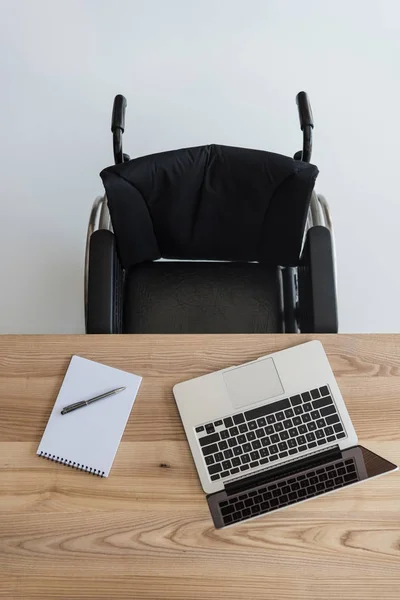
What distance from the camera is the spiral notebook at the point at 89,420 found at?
38.5 inches

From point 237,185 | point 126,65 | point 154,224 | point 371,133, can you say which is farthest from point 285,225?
point 126,65

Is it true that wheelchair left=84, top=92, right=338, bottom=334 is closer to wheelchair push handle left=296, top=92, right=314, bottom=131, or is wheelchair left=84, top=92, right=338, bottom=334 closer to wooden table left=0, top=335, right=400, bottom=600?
wheelchair push handle left=296, top=92, right=314, bottom=131

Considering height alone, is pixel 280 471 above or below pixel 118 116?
below

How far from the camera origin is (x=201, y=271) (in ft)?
4.75

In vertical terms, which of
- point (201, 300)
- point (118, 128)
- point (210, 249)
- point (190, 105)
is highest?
point (190, 105)

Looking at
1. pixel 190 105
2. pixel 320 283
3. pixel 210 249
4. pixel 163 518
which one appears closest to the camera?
pixel 163 518

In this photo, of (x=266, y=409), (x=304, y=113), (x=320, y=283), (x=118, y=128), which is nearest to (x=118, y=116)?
(x=118, y=128)

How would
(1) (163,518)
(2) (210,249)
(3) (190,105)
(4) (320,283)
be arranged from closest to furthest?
(1) (163,518), (4) (320,283), (2) (210,249), (3) (190,105)

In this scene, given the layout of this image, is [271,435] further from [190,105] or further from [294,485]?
[190,105]

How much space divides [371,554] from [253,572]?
196 millimetres

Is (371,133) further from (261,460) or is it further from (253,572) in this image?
(253,572)

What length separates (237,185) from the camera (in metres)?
1.20

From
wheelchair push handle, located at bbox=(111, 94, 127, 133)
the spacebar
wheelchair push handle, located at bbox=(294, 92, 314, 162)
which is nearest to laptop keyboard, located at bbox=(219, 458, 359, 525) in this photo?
the spacebar

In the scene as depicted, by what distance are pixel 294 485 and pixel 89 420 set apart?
376mm
